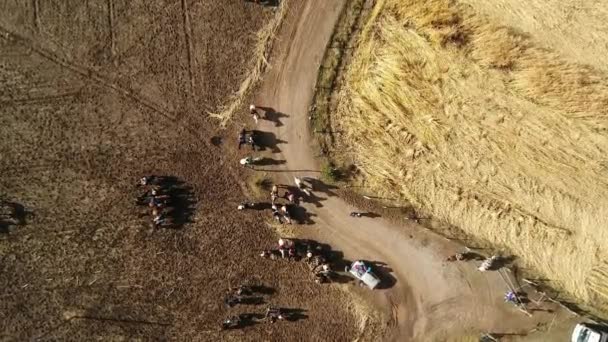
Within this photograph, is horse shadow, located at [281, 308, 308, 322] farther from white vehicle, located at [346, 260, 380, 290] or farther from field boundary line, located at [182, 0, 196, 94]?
field boundary line, located at [182, 0, 196, 94]

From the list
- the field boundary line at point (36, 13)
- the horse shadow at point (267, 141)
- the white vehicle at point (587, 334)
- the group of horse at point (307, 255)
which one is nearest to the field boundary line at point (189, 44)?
the horse shadow at point (267, 141)

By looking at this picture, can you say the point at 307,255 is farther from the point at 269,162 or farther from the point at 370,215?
the point at 269,162

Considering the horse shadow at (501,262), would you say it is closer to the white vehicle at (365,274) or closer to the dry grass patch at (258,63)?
the white vehicle at (365,274)

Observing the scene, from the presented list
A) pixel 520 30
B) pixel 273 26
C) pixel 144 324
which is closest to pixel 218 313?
pixel 144 324

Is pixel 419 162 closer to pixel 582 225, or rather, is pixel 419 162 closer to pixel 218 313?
pixel 582 225

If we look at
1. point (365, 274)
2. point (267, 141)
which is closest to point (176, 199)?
point (267, 141)

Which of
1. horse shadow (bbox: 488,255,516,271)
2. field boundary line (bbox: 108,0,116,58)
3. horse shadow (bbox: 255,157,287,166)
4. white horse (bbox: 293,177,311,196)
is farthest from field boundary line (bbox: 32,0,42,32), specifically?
horse shadow (bbox: 488,255,516,271)
